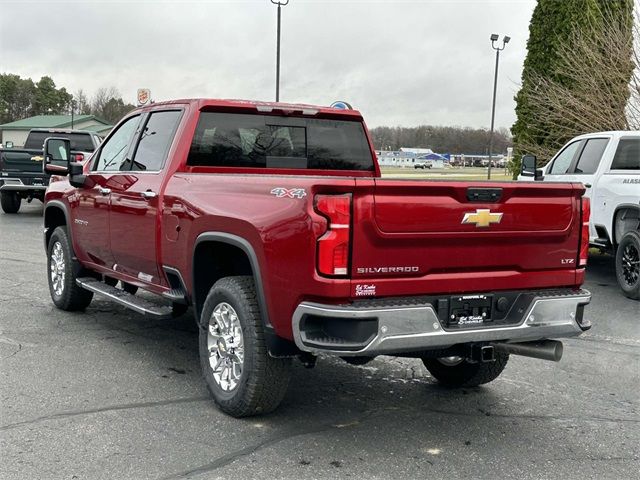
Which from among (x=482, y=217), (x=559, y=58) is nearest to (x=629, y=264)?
(x=482, y=217)

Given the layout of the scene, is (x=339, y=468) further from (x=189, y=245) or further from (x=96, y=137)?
(x=96, y=137)

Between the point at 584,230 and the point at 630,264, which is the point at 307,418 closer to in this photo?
the point at 584,230

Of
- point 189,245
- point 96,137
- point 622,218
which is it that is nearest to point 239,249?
point 189,245

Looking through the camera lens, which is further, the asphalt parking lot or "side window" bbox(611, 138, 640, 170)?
"side window" bbox(611, 138, 640, 170)

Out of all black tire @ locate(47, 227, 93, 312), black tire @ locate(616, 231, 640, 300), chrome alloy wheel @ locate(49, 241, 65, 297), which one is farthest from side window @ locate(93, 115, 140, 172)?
black tire @ locate(616, 231, 640, 300)

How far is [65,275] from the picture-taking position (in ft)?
23.6

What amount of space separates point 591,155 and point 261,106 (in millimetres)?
6225

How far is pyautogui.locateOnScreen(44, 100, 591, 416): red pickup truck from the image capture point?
3795 millimetres

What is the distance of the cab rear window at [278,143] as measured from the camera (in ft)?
18.5

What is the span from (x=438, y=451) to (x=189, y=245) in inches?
81.5

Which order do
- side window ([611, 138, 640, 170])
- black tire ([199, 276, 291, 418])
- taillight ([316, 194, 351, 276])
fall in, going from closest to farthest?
1. taillight ([316, 194, 351, 276])
2. black tire ([199, 276, 291, 418])
3. side window ([611, 138, 640, 170])

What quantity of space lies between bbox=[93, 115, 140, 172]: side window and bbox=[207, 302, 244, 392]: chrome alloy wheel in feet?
7.35

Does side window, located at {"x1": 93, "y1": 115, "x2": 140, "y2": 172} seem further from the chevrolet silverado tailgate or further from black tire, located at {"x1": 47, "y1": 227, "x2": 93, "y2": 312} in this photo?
the chevrolet silverado tailgate

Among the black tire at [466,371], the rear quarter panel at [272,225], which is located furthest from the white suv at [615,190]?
the rear quarter panel at [272,225]
